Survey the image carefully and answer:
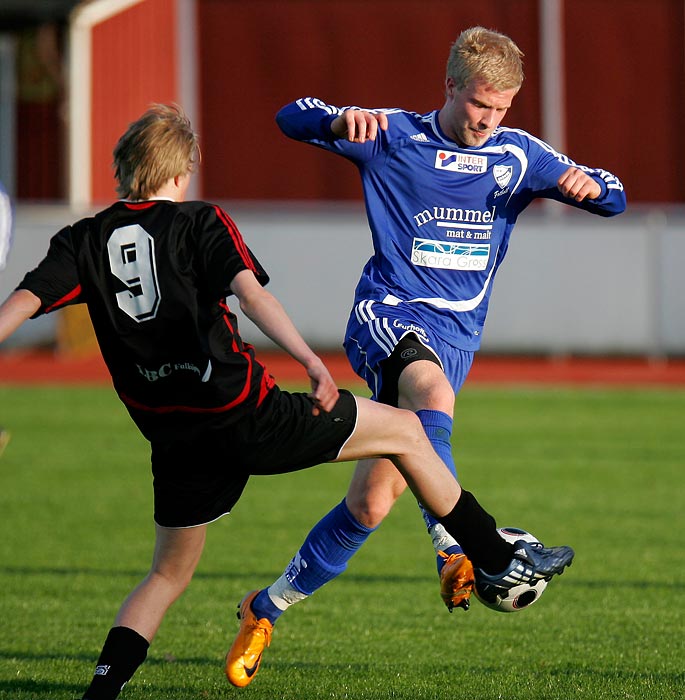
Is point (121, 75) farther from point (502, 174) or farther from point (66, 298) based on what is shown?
point (66, 298)

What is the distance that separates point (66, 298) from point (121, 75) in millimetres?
19746

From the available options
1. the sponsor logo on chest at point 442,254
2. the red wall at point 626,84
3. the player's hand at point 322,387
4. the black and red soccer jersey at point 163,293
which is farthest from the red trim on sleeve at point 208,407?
the red wall at point 626,84

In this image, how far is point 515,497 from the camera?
10.5 metres

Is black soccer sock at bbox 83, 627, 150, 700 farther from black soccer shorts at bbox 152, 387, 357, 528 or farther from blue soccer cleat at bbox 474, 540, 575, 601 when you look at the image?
blue soccer cleat at bbox 474, 540, 575, 601

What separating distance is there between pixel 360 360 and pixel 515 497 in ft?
16.8

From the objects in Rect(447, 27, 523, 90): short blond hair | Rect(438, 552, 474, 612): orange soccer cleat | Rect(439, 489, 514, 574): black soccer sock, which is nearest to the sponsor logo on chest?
Rect(447, 27, 523, 90): short blond hair

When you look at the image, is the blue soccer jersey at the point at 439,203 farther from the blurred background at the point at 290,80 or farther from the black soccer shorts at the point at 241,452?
the blurred background at the point at 290,80

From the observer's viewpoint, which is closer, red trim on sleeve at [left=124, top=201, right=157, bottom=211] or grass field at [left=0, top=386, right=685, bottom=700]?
red trim on sleeve at [left=124, top=201, right=157, bottom=211]

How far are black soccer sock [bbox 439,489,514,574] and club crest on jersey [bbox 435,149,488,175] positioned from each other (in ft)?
5.06

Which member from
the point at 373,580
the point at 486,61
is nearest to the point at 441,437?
the point at 486,61

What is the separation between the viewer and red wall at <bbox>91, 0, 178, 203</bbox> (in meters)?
23.2

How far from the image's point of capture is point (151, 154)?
446 cm

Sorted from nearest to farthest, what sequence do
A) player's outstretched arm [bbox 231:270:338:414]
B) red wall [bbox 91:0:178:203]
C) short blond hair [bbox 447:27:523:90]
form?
player's outstretched arm [bbox 231:270:338:414] < short blond hair [bbox 447:27:523:90] < red wall [bbox 91:0:178:203]

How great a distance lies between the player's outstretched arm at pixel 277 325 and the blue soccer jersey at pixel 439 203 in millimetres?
1390
